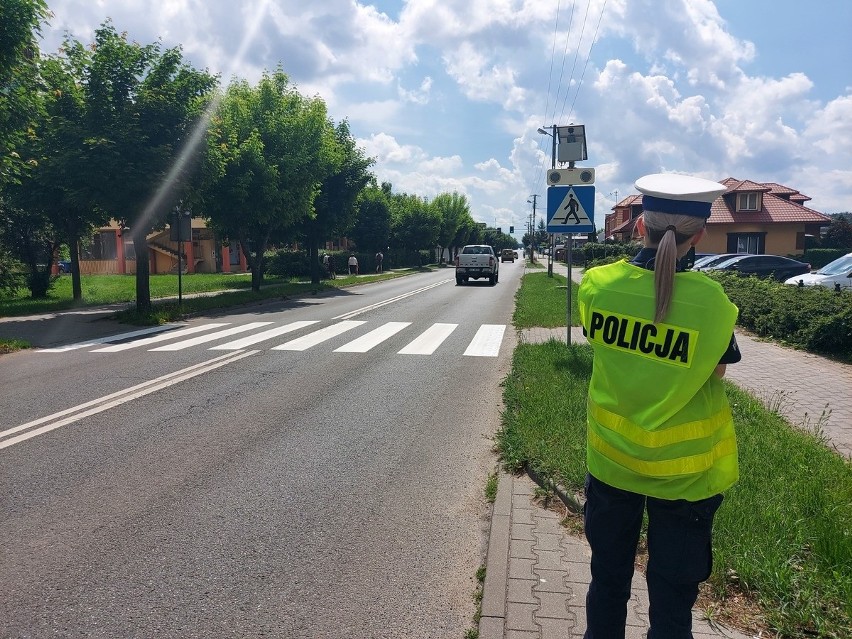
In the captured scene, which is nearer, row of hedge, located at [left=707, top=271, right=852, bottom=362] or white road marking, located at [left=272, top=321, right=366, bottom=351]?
row of hedge, located at [left=707, top=271, right=852, bottom=362]

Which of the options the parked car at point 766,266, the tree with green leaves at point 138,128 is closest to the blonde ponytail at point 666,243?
the tree with green leaves at point 138,128

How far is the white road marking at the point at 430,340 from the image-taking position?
38.1 ft

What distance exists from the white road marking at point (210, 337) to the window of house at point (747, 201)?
4157 cm

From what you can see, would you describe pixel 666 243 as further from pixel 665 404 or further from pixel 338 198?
pixel 338 198

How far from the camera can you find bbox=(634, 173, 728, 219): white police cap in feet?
6.95

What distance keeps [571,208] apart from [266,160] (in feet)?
57.2

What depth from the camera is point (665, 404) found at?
6.91 feet

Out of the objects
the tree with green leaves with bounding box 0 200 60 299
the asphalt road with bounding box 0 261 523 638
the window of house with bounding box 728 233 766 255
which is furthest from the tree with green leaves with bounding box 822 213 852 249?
the tree with green leaves with bounding box 0 200 60 299

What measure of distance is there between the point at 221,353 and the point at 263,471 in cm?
633

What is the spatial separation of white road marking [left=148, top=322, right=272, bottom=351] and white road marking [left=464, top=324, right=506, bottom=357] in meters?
5.26

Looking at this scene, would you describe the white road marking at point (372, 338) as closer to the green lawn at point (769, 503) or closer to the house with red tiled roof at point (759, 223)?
the green lawn at point (769, 503)

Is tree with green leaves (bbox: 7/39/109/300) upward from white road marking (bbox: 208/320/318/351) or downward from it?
upward

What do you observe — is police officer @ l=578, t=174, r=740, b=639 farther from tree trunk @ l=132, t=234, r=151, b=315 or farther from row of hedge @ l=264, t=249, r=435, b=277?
row of hedge @ l=264, t=249, r=435, b=277

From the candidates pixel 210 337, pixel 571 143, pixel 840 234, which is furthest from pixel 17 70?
pixel 840 234
